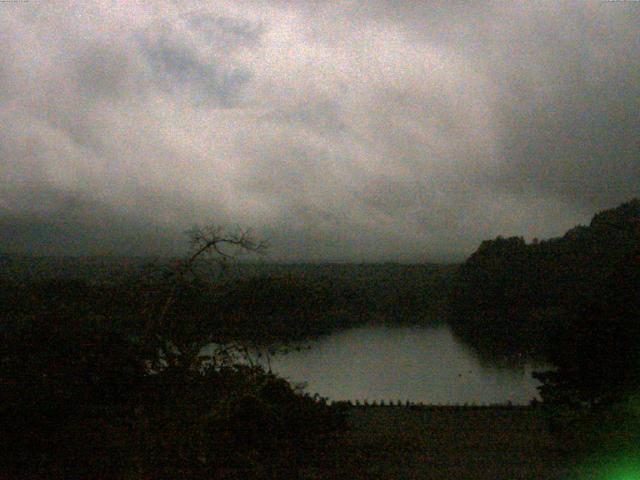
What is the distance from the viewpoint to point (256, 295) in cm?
960

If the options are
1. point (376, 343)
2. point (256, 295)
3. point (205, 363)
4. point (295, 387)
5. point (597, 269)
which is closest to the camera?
point (205, 363)

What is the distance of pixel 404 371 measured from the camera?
28.8 meters

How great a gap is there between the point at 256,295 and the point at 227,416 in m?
2.17

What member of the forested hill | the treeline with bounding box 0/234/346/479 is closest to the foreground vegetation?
the treeline with bounding box 0/234/346/479

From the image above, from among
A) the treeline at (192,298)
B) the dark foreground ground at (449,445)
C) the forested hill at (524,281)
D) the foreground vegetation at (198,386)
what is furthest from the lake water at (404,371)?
the foreground vegetation at (198,386)

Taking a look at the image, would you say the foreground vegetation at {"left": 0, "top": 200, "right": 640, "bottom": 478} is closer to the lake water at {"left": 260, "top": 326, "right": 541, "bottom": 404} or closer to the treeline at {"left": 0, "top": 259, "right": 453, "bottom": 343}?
the treeline at {"left": 0, "top": 259, "right": 453, "bottom": 343}

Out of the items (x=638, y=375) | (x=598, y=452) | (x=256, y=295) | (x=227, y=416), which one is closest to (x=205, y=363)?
(x=227, y=416)

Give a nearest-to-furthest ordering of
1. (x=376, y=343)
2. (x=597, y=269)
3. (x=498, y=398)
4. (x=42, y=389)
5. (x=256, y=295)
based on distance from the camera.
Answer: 1. (x=42, y=389)
2. (x=256, y=295)
3. (x=498, y=398)
4. (x=597, y=269)
5. (x=376, y=343)

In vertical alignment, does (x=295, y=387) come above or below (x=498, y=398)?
above

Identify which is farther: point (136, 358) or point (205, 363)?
point (136, 358)

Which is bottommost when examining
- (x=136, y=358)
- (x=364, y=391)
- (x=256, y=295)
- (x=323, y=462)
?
(x=364, y=391)

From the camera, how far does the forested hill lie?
3459cm

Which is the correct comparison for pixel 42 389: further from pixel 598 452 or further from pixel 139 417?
pixel 598 452

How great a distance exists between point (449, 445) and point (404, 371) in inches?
722
